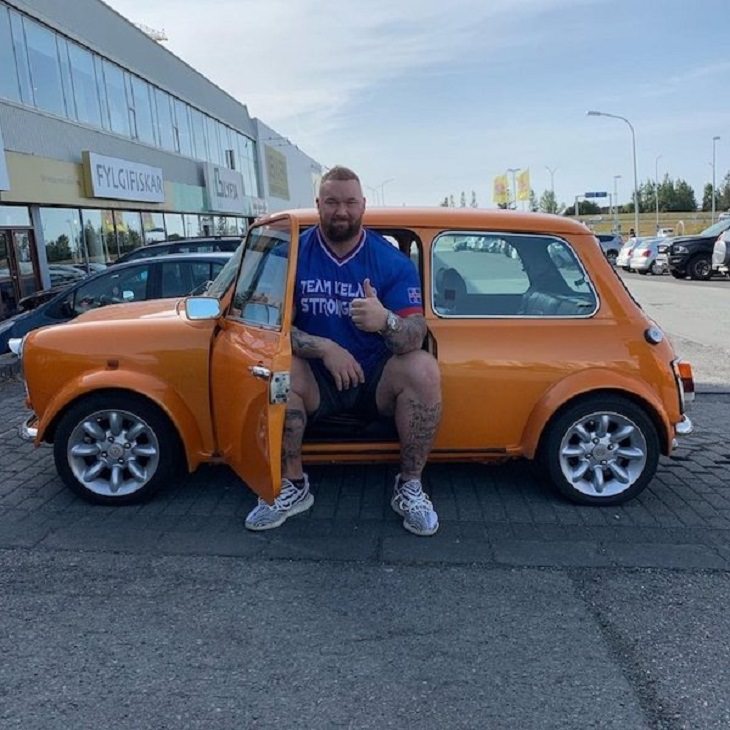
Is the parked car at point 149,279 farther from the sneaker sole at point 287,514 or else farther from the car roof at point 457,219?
the sneaker sole at point 287,514

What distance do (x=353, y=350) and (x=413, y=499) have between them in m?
0.90

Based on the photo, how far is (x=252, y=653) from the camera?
270cm

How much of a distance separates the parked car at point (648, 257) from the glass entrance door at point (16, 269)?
2263cm

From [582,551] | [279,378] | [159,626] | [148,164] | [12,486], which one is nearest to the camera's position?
[159,626]

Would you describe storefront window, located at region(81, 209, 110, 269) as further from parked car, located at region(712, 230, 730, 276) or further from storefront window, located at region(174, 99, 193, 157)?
parked car, located at region(712, 230, 730, 276)

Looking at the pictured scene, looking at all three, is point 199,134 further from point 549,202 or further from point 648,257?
point 549,202

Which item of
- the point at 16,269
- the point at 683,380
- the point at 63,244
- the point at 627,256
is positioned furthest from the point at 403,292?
the point at 627,256

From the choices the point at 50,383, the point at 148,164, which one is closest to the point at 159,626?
the point at 50,383

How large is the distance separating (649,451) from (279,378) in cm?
228

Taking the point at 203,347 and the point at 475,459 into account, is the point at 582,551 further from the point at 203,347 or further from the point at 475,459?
the point at 203,347

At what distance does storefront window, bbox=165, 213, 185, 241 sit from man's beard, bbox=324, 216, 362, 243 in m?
22.3

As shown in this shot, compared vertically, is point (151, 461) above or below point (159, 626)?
above

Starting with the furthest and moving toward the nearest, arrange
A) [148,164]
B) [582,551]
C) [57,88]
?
[148,164] < [57,88] < [582,551]

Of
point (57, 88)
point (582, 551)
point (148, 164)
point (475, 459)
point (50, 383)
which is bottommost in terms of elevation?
point (582, 551)
